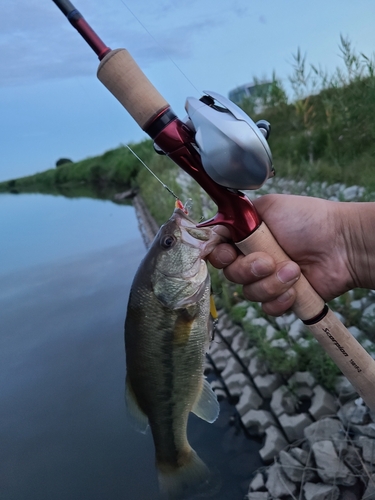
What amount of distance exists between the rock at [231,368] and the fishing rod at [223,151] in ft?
11.3

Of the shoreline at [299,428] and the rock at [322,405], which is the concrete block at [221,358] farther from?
the rock at [322,405]

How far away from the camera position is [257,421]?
413 cm

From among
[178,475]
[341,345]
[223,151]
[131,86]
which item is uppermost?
[131,86]

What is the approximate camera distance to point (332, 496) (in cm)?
300

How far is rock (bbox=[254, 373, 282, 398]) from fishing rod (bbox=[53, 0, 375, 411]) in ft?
9.12

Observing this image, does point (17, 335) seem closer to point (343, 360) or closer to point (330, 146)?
→ point (330, 146)

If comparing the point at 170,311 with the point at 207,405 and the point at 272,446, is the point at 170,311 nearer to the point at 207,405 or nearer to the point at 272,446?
the point at 207,405

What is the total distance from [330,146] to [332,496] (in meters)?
4.99

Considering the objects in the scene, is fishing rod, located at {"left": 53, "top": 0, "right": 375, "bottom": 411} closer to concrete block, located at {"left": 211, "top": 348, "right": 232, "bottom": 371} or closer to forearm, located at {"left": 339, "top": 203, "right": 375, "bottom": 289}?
forearm, located at {"left": 339, "top": 203, "right": 375, "bottom": 289}

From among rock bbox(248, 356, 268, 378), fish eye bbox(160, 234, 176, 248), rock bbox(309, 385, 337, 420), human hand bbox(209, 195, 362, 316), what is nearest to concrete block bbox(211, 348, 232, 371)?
rock bbox(248, 356, 268, 378)

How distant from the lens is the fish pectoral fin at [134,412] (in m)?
2.02

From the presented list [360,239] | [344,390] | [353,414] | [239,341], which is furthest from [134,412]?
[239,341]

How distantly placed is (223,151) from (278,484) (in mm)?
3037

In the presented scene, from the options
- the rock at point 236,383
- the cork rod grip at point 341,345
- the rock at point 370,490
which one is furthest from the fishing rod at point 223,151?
the rock at point 236,383
